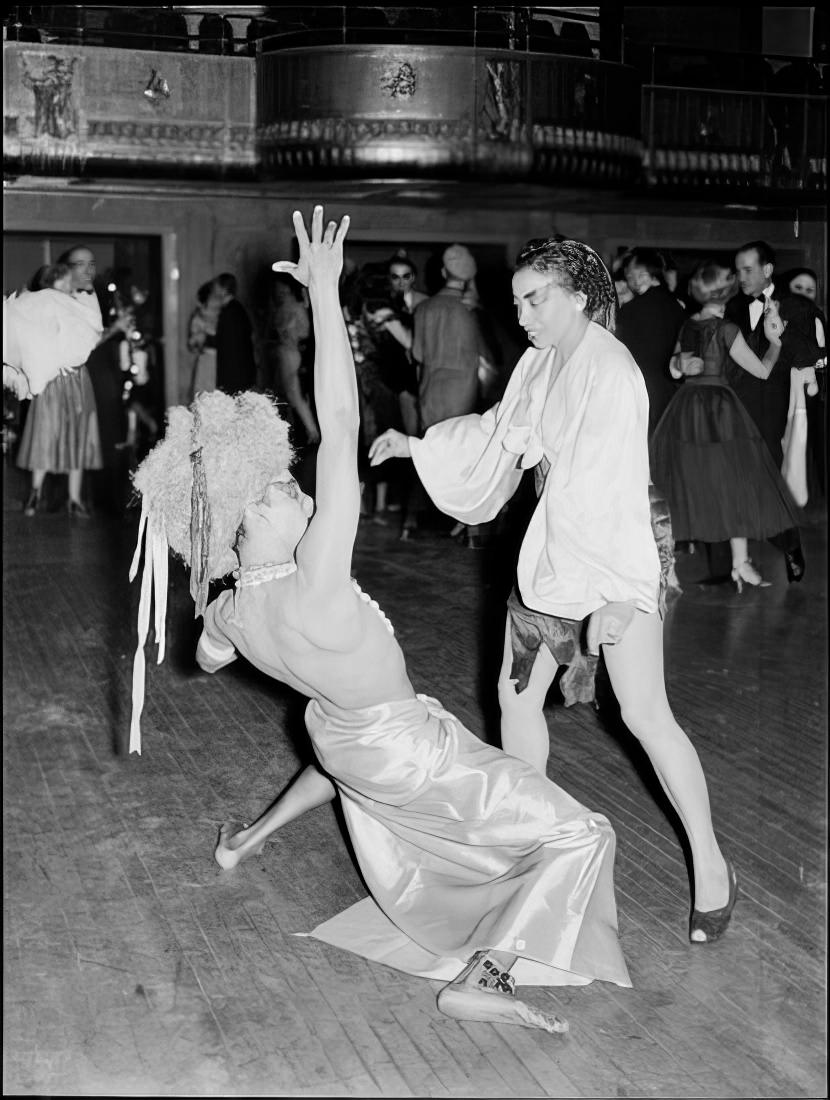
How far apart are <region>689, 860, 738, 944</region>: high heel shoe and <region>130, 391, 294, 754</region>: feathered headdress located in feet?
3.82

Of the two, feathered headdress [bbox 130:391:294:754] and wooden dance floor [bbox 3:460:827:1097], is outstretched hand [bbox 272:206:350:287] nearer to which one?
feathered headdress [bbox 130:391:294:754]

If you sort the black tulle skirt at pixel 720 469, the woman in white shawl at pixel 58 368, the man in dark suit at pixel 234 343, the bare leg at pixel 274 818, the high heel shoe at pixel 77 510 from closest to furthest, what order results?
the bare leg at pixel 274 818
the black tulle skirt at pixel 720 469
the woman in white shawl at pixel 58 368
the man in dark suit at pixel 234 343
the high heel shoe at pixel 77 510

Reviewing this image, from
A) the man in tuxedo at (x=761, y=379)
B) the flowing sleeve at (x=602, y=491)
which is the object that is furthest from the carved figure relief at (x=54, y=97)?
the flowing sleeve at (x=602, y=491)

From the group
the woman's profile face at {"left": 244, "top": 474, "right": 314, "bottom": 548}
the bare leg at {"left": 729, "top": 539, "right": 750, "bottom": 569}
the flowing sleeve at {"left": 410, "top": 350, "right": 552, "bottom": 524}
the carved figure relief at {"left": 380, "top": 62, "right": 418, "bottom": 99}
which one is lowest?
the bare leg at {"left": 729, "top": 539, "right": 750, "bottom": 569}

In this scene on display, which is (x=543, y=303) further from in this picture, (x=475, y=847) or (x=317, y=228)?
(x=475, y=847)

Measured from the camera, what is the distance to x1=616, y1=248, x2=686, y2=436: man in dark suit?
5266 millimetres

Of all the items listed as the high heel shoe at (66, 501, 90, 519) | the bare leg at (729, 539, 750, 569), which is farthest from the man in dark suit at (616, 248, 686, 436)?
the high heel shoe at (66, 501, 90, 519)

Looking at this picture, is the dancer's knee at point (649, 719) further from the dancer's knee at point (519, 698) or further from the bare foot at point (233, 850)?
the bare foot at point (233, 850)

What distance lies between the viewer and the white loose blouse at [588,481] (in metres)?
2.44

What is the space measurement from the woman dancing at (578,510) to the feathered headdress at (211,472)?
0.91 ft

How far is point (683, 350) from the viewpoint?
223 inches

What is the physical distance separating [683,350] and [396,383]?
1.99 meters

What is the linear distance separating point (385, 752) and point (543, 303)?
90 centimetres

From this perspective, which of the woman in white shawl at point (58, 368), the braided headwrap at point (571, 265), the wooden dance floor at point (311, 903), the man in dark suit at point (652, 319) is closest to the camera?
the wooden dance floor at point (311, 903)
